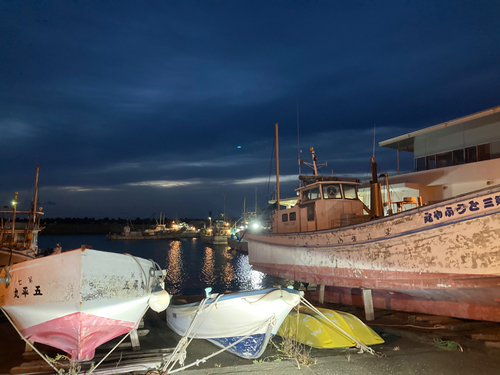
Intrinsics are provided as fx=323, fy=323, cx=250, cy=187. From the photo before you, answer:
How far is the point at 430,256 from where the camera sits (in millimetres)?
9172

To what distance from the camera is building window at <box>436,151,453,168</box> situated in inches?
713

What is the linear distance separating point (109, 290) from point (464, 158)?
18150mm

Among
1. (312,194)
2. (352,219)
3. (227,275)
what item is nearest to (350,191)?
(312,194)

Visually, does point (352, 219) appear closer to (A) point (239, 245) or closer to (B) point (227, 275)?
(B) point (227, 275)

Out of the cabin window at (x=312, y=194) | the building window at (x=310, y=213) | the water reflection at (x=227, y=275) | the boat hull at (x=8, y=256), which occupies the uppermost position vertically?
the cabin window at (x=312, y=194)

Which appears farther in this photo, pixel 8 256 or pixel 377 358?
pixel 8 256

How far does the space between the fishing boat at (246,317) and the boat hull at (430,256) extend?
4.44 metres

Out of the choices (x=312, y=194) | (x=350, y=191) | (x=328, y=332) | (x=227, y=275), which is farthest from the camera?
(x=227, y=275)

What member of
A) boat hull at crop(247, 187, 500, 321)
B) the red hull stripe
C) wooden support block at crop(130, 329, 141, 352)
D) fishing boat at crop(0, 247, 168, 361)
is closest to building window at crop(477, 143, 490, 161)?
boat hull at crop(247, 187, 500, 321)

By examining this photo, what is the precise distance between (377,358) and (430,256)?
12.0ft

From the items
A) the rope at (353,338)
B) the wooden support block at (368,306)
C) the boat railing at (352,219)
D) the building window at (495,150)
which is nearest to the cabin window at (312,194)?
the boat railing at (352,219)

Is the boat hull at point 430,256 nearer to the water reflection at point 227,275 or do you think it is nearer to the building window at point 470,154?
the building window at point 470,154

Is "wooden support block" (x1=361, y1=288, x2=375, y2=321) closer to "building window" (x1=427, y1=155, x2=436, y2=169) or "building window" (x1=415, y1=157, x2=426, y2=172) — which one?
"building window" (x1=427, y1=155, x2=436, y2=169)

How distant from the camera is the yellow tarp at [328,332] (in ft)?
25.4
